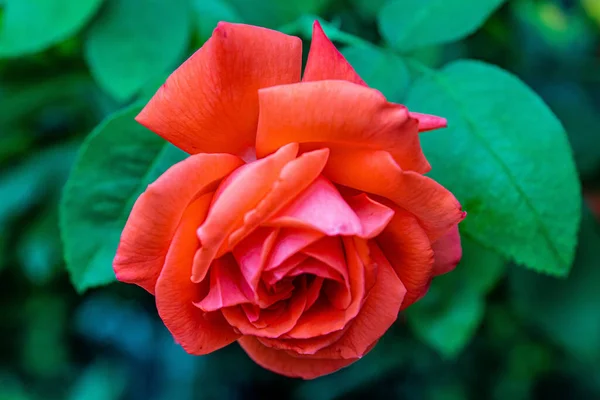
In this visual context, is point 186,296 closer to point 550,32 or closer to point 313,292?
point 313,292

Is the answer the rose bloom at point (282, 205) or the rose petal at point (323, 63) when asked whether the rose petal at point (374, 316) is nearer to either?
the rose bloom at point (282, 205)

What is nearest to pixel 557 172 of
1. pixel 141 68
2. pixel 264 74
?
pixel 264 74

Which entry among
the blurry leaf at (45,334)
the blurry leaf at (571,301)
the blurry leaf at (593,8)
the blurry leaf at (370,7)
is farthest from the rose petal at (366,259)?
the blurry leaf at (593,8)

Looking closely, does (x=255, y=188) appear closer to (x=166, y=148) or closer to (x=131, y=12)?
(x=166, y=148)

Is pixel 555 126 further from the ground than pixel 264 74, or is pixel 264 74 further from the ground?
pixel 264 74

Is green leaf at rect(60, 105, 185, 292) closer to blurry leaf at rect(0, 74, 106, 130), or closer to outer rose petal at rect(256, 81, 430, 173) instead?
outer rose petal at rect(256, 81, 430, 173)

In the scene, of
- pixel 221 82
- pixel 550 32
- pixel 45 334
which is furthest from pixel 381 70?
pixel 45 334
